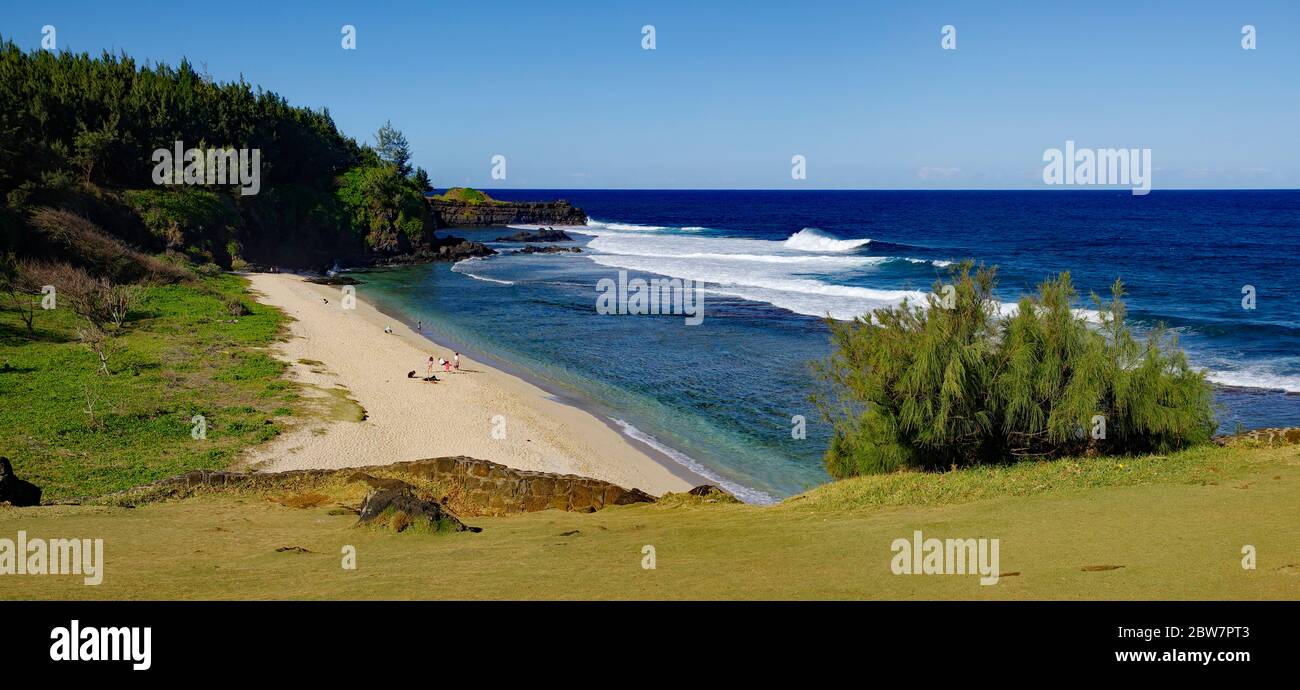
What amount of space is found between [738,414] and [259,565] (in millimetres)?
19883

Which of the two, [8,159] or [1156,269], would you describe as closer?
[8,159]

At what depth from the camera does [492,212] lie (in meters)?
140

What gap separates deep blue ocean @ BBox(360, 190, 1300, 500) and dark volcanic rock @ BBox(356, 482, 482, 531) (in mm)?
9772

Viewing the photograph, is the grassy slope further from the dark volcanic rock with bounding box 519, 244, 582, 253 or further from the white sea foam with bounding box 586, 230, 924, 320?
the dark volcanic rock with bounding box 519, 244, 582, 253

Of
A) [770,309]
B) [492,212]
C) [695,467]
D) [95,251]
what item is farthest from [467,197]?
[695,467]

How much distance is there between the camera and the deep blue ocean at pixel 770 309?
28.7m

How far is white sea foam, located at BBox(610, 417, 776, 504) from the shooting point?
71.6ft

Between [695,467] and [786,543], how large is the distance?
11883mm

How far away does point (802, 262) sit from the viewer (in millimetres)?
80062

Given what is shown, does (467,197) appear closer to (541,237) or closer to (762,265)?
(541,237)

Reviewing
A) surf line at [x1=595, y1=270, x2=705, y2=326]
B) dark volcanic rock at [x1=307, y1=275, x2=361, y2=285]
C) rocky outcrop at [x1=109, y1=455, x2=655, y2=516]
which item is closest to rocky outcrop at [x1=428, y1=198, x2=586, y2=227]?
dark volcanic rock at [x1=307, y1=275, x2=361, y2=285]

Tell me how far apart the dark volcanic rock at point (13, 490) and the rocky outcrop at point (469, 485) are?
178 cm
